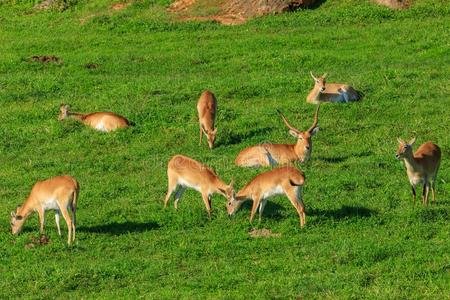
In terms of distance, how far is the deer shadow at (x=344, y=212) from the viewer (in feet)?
48.8

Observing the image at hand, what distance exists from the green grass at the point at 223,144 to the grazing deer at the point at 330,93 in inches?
11.6

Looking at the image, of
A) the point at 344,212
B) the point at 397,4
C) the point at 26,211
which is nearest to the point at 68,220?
the point at 26,211

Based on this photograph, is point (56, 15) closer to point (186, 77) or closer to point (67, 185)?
point (186, 77)

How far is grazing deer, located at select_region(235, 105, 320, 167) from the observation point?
17.7m

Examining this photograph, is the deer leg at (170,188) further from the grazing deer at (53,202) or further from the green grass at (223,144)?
the grazing deer at (53,202)

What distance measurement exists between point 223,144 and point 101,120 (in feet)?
7.90

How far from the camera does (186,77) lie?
78.6 ft

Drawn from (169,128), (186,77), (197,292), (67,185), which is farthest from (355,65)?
(197,292)

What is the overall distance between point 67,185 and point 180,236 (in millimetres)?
1580

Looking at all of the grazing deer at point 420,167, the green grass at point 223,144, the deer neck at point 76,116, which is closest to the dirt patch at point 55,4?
the green grass at point 223,144

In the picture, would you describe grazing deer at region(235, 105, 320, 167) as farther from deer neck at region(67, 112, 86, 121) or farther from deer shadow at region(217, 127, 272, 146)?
deer neck at region(67, 112, 86, 121)

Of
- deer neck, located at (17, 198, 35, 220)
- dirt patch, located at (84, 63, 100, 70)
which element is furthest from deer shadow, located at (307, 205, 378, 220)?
dirt patch, located at (84, 63, 100, 70)

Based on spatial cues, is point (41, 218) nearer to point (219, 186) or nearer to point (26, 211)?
point (26, 211)

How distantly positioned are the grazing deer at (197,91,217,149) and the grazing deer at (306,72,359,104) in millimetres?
2055
